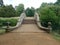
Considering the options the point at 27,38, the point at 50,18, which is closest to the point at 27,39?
the point at 27,38

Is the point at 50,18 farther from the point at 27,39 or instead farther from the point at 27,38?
the point at 27,39

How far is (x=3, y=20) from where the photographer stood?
78.7 ft

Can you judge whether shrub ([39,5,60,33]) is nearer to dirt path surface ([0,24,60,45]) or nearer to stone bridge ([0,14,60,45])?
stone bridge ([0,14,60,45])

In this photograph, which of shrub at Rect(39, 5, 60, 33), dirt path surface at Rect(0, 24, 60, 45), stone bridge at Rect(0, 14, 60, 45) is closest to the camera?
dirt path surface at Rect(0, 24, 60, 45)

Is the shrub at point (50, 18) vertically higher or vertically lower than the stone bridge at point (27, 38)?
higher

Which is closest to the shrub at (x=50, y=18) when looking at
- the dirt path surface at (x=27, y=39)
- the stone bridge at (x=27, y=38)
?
the stone bridge at (x=27, y=38)

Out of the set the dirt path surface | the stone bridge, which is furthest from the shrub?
the dirt path surface

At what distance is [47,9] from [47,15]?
2.66 ft

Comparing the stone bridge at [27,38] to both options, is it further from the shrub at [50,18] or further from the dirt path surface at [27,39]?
the shrub at [50,18]

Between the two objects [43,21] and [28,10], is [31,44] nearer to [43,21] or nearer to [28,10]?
[43,21]

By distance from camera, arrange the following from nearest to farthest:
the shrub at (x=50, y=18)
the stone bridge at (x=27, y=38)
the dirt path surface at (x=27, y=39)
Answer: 1. the dirt path surface at (x=27, y=39)
2. the stone bridge at (x=27, y=38)
3. the shrub at (x=50, y=18)

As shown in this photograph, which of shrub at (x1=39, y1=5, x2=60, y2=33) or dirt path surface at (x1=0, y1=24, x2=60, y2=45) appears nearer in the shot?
dirt path surface at (x1=0, y1=24, x2=60, y2=45)

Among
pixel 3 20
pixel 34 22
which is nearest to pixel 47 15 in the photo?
pixel 34 22

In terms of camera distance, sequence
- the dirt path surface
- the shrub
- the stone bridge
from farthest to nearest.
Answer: the shrub < the stone bridge < the dirt path surface
